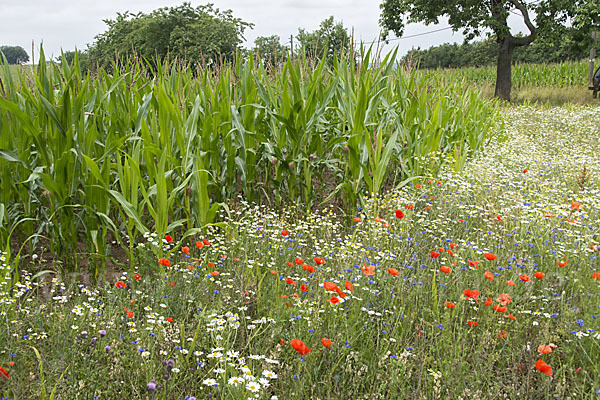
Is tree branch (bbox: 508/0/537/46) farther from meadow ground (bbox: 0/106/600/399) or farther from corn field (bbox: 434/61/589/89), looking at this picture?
meadow ground (bbox: 0/106/600/399)

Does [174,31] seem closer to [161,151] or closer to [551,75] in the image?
[551,75]

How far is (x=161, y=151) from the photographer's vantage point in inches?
124

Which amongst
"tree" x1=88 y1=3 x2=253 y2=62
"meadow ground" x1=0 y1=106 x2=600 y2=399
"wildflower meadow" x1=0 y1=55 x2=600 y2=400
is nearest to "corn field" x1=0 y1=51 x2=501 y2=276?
"wildflower meadow" x1=0 y1=55 x2=600 y2=400

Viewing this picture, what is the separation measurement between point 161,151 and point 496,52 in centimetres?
5235

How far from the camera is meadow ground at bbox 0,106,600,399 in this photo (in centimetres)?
180

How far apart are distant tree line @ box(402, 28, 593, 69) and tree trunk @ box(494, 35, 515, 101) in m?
1.20

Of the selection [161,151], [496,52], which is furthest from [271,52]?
[496,52]

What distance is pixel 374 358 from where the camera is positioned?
2027 mm

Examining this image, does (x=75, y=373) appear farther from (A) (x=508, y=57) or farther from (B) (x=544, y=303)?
(A) (x=508, y=57)

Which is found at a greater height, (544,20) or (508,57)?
(544,20)

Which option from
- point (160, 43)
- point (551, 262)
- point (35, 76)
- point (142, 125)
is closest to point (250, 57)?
point (142, 125)

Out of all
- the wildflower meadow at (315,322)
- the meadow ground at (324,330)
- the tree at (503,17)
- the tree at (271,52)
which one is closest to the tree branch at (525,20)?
the tree at (503,17)

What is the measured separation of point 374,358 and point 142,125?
85.4 inches

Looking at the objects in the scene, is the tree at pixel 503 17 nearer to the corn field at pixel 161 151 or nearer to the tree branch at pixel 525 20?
the tree branch at pixel 525 20
